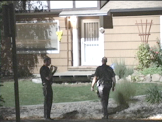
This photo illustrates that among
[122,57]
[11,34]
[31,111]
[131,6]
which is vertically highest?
[131,6]

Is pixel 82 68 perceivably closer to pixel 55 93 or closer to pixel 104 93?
pixel 55 93

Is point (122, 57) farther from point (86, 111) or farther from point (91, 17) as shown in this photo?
point (86, 111)

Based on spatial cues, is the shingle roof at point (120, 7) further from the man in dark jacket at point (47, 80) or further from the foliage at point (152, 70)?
the man in dark jacket at point (47, 80)

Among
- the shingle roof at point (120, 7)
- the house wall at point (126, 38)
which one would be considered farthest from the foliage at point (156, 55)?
the shingle roof at point (120, 7)

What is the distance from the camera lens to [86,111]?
960cm

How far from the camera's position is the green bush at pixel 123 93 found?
988 centimetres

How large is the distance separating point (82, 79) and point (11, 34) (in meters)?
7.45

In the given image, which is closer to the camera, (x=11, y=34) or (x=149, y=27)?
(x=11, y=34)

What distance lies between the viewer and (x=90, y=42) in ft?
57.0

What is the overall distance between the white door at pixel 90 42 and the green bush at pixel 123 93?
23.4ft

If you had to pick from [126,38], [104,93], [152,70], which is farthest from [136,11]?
[104,93]

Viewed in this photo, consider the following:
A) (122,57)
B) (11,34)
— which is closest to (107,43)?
(122,57)

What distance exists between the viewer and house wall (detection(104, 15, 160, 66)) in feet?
52.0

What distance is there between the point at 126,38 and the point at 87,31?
7.32 feet
